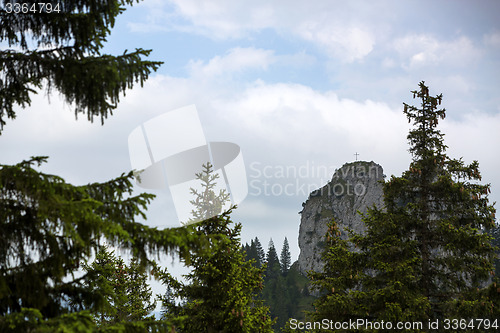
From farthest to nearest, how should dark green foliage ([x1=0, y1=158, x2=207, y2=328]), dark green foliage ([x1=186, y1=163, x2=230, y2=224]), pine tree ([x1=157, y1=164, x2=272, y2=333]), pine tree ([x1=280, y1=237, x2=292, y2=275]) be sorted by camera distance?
pine tree ([x1=280, y1=237, x2=292, y2=275]) → dark green foliage ([x1=186, y1=163, x2=230, y2=224]) → pine tree ([x1=157, y1=164, x2=272, y2=333]) → dark green foliage ([x1=0, y1=158, x2=207, y2=328])

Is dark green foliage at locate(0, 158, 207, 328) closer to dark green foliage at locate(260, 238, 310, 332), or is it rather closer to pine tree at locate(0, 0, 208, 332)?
pine tree at locate(0, 0, 208, 332)

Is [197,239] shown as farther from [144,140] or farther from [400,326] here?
[400,326]

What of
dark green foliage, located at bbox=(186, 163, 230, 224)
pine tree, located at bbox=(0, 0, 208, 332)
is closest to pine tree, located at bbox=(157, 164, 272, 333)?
dark green foliage, located at bbox=(186, 163, 230, 224)

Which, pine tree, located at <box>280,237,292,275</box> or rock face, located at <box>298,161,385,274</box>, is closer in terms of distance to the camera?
rock face, located at <box>298,161,385,274</box>

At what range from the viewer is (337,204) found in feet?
467

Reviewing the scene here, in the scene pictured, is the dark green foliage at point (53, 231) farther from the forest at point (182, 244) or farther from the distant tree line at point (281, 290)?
the distant tree line at point (281, 290)

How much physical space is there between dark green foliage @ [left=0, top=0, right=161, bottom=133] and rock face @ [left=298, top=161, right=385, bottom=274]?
122 metres

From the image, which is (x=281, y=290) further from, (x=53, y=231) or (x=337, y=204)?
(x=53, y=231)

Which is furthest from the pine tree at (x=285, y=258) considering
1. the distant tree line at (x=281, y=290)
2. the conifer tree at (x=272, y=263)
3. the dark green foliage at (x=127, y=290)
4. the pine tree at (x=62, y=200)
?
the pine tree at (x=62, y=200)

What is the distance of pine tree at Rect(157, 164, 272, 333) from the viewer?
13547 mm

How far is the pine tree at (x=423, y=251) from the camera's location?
45.5 feet

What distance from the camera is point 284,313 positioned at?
105 m

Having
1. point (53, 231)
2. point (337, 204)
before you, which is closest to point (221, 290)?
point (53, 231)

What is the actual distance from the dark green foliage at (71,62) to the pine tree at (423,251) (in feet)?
36.4
